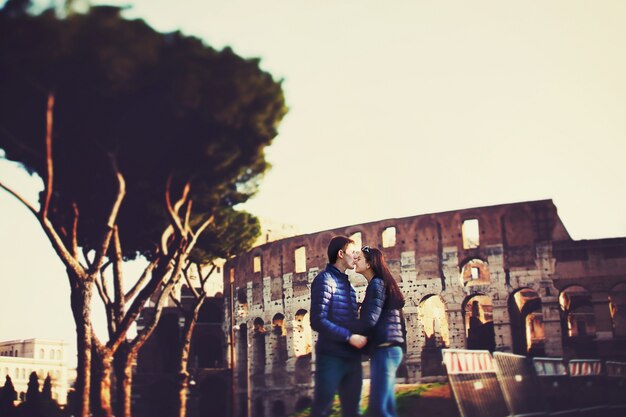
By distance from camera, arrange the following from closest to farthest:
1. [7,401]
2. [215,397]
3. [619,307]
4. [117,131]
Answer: [117,131] < [7,401] < [619,307] < [215,397]

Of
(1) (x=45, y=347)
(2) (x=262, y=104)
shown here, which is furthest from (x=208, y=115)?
(1) (x=45, y=347)

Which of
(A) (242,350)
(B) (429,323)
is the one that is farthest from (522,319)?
(A) (242,350)

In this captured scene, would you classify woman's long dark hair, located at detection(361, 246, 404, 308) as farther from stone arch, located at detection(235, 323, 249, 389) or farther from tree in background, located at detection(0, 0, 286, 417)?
stone arch, located at detection(235, 323, 249, 389)

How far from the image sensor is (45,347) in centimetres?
4447

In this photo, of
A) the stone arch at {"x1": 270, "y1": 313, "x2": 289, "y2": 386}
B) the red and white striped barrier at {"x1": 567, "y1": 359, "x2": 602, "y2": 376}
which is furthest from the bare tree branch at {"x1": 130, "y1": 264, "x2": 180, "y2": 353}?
the stone arch at {"x1": 270, "y1": 313, "x2": 289, "y2": 386}

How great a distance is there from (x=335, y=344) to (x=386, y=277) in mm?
831

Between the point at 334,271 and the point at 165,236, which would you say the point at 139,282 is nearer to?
the point at 165,236

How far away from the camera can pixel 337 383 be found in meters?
6.66

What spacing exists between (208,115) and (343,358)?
861 centimetres

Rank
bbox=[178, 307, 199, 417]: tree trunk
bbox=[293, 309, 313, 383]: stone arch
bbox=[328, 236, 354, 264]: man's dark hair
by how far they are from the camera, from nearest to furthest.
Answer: bbox=[328, 236, 354, 264]: man's dark hair → bbox=[178, 307, 199, 417]: tree trunk → bbox=[293, 309, 313, 383]: stone arch

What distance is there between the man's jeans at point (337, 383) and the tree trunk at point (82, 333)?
8.89 meters

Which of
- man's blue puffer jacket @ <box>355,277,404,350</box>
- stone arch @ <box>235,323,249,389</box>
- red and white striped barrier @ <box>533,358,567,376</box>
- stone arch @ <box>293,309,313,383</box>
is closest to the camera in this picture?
man's blue puffer jacket @ <box>355,277,404,350</box>

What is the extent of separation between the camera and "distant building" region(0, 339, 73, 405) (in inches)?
1462

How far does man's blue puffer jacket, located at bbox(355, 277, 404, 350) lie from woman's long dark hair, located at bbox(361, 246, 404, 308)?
37 millimetres
